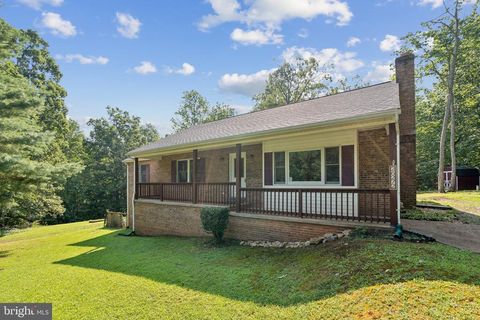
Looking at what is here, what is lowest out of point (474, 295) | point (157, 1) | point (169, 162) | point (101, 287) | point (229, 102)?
point (101, 287)

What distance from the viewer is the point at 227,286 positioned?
551cm

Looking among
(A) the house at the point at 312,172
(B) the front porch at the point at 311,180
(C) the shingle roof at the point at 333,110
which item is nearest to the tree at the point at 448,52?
(A) the house at the point at 312,172

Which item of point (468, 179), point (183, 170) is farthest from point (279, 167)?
point (468, 179)

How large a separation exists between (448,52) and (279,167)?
19.4 meters

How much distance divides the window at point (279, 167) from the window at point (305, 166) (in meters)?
0.31

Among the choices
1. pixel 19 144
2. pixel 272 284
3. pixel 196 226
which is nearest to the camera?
pixel 272 284

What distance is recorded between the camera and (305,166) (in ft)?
31.2

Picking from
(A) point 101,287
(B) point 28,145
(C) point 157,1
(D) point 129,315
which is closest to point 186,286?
(D) point 129,315

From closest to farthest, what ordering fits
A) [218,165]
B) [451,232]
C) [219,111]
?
[451,232] < [218,165] < [219,111]

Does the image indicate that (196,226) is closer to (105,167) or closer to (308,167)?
(308,167)

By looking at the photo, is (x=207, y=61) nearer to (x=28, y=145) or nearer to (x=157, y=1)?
(x=157, y=1)

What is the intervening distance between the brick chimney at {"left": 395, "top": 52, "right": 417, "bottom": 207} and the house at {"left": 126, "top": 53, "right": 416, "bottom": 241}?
3 centimetres

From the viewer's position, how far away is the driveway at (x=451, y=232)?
621 centimetres

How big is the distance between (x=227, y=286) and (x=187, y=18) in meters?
13.1
